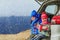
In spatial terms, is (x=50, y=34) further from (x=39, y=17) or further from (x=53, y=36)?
(x=39, y=17)

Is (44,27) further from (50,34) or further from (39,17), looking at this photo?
(39,17)

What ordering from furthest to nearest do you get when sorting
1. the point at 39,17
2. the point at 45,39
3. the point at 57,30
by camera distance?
the point at 39,17 < the point at 45,39 < the point at 57,30

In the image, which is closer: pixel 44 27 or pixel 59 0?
pixel 44 27

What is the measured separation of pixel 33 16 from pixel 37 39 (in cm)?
60

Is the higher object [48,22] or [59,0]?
[59,0]

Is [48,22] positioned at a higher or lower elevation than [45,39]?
higher

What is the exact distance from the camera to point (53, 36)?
161 inches

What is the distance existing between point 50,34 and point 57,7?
0.83m

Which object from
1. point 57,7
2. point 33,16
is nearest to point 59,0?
point 57,7

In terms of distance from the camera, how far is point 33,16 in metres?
4.83

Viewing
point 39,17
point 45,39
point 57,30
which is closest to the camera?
point 57,30

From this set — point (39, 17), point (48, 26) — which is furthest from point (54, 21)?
point (39, 17)

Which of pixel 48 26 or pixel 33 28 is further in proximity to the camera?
pixel 33 28

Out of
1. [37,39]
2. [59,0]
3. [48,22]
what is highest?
[59,0]
